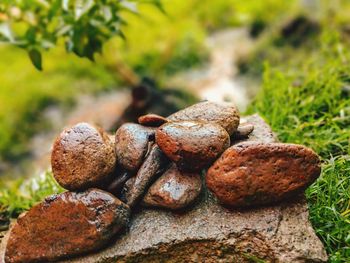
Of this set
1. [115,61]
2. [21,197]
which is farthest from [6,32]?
[115,61]

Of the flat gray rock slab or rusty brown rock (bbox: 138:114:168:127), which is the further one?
rusty brown rock (bbox: 138:114:168:127)

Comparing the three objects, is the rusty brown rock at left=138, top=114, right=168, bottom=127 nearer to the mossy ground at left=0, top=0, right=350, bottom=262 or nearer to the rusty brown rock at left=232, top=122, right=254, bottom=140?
the rusty brown rock at left=232, top=122, right=254, bottom=140

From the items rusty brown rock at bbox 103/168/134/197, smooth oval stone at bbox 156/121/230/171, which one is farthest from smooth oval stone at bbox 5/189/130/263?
smooth oval stone at bbox 156/121/230/171

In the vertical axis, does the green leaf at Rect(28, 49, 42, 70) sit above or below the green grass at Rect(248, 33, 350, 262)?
above

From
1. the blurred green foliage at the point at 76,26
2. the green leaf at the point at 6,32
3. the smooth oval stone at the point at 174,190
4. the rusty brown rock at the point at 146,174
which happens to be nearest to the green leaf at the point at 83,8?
the blurred green foliage at the point at 76,26

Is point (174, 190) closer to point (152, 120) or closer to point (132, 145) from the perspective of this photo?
point (132, 145)

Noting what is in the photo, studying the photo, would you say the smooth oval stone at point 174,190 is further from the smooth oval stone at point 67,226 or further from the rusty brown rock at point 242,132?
the rusty brown rock at point 242,132

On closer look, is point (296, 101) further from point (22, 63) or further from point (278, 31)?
point (22, 63)
